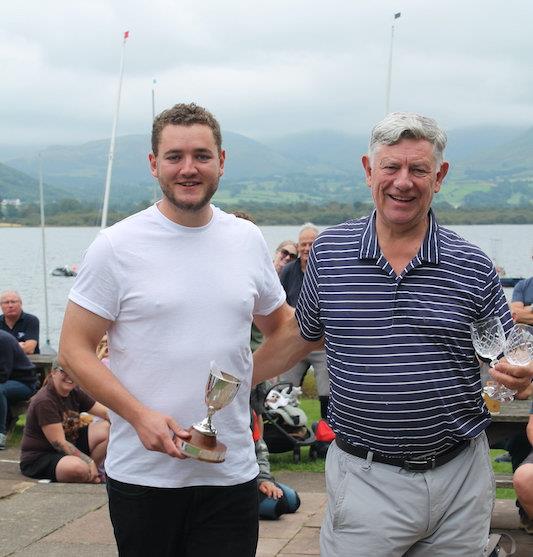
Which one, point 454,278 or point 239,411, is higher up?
point 454,278

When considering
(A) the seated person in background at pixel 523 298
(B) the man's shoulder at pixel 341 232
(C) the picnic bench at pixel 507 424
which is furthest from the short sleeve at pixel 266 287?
(A) the seated person in background at pixel 523 298

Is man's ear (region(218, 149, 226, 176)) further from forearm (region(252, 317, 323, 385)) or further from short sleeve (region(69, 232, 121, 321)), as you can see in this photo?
forearm (region(252, 317, 323, 385))

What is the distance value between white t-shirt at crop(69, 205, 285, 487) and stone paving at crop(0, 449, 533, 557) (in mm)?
2704

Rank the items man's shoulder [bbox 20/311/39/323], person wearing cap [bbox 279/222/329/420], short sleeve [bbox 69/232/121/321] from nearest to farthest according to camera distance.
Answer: short sleeve [bbox 69/232/121/321]
person wearing cap [bbox 279/222/329/420]
man's shoulder [bbox 20/311/39/323]

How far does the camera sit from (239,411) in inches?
135

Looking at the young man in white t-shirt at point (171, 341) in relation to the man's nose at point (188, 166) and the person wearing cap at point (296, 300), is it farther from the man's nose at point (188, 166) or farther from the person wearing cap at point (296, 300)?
the person wearing cap at point (296, 300)

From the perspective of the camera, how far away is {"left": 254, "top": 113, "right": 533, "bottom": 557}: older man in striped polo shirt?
10.2ft

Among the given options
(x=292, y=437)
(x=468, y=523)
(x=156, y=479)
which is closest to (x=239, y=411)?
(x=156, y=479)

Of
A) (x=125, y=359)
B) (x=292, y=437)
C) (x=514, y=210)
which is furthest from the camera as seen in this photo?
(x=514, y=210)

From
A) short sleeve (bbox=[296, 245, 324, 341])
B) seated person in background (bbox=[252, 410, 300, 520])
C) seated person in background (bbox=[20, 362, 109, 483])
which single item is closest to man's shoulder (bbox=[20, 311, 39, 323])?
seated person in background (bbox=[20, 362, 109, 483])

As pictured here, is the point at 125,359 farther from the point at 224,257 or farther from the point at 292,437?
the point at 292,437

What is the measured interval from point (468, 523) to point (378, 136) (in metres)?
1.25

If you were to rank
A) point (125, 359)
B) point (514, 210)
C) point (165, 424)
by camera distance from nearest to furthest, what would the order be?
point (165, 424)
point (125, 359)
point (514, 210)

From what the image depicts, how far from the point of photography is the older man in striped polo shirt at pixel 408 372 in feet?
10.2
